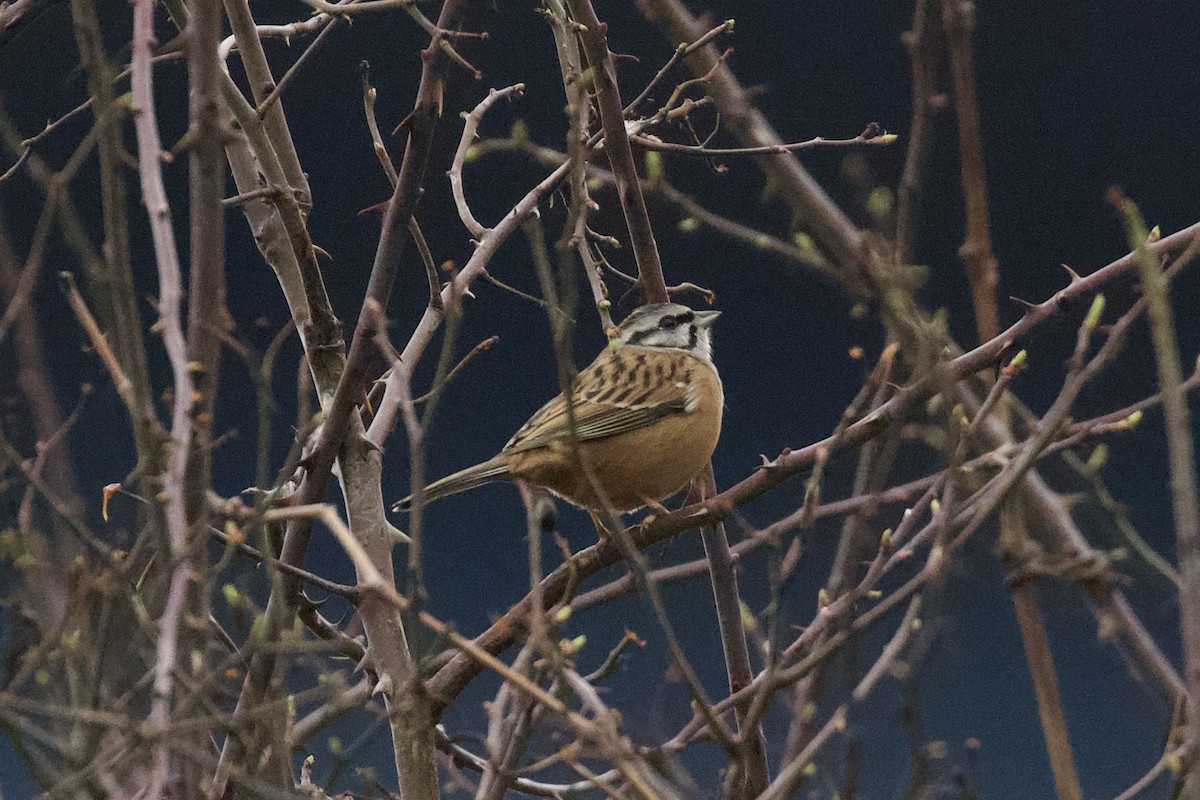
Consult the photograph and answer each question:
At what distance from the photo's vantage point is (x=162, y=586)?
61.9 inches

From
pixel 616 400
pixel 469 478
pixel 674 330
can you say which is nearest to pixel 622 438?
pixel 616 400

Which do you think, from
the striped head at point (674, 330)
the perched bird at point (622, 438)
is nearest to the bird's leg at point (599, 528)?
the perched bird at point (622, 438)

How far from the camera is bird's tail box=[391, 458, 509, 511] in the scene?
3.09m

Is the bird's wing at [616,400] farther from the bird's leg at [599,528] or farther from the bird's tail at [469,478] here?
the bird's leg at [599,528]

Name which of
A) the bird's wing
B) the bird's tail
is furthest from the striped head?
the bird's tail

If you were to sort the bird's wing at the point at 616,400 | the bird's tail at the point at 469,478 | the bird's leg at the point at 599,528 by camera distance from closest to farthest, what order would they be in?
the bird's leg at the point at 599,528 → the bird's tail at the point at 469,478 → the bird's wing at the point at 616,400

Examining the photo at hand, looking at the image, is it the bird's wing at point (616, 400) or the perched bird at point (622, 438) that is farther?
the bird's wing at point (616, 400)

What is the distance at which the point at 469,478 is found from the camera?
316cm

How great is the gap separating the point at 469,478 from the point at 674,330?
1.13 m

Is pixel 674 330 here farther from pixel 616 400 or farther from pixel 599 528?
pixel 599 528

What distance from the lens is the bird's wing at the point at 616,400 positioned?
3.28 metres

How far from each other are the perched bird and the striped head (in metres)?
0.20

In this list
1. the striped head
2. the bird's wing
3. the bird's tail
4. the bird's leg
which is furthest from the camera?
the striped head

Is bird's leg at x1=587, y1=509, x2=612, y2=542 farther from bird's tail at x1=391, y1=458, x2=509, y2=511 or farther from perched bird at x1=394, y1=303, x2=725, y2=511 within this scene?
bird's tail at x1=391, y1=458, x2=509, y2=511
